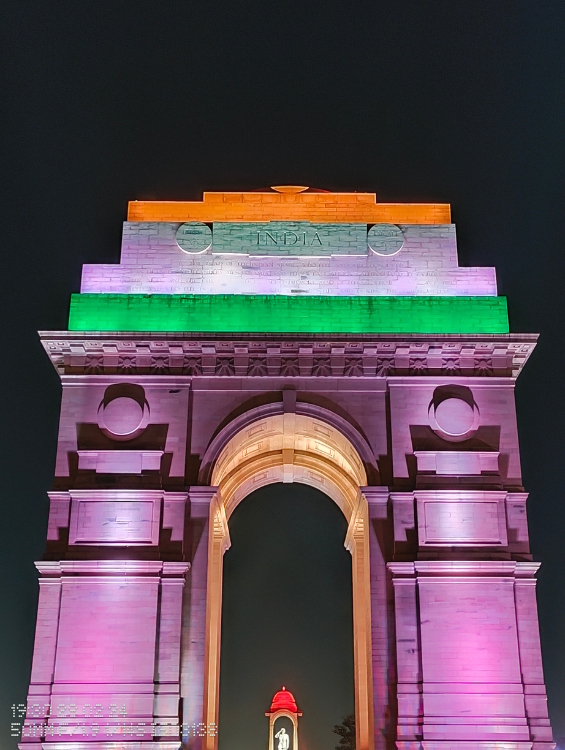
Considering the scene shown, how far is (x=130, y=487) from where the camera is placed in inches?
1169

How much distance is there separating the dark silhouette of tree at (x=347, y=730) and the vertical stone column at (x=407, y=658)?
31.8m

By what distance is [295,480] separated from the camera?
133ft

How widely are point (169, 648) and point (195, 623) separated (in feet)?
3.36

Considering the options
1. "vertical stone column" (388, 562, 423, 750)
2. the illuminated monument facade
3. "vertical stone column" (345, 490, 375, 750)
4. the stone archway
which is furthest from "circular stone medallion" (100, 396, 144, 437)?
"vertical stone column" (388, 562, 423, 750)

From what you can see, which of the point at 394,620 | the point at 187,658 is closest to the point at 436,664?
the point at 394,620

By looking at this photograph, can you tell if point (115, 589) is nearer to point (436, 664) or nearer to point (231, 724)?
point (436, 664)

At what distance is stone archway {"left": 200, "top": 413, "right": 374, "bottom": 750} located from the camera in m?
30.6

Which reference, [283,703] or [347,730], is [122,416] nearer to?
[283,703]

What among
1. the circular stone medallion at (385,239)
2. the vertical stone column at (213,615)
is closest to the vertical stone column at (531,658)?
the vertical stone column at (213,615)

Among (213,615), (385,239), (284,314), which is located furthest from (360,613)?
(385,239)

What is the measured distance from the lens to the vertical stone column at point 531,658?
27188mm

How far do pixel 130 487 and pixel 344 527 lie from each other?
24526 millimetres

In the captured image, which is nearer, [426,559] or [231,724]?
[426,559]

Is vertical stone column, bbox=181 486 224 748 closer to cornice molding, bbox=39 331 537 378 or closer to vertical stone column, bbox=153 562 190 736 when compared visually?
vertical stone column, bbox=153 562 190 736
